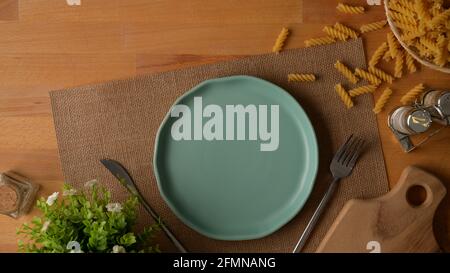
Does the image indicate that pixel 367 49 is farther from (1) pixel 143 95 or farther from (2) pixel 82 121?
(2) pixel 82 121

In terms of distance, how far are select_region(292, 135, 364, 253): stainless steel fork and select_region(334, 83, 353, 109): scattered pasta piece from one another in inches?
2.6

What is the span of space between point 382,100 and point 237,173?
0.32 m

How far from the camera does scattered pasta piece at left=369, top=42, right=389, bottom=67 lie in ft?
2.96

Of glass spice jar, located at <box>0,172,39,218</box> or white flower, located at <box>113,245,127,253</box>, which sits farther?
glass spice jar, located at <box>0,172,39,218</box>

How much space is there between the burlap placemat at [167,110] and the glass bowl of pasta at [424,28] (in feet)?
0.31

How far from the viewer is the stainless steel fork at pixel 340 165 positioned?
910 millimetres

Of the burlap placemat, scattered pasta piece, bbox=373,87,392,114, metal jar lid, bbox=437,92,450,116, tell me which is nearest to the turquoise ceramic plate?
the burlap placemat

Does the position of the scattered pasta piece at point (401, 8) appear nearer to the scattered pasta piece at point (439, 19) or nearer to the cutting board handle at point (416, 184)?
the scattered pasta piece at point (439, 19)

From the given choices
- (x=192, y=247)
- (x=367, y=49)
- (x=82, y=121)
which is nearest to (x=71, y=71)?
(x=82, y=121)

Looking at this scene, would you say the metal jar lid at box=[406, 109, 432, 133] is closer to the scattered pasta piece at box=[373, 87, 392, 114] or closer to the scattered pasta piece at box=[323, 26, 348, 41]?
the scattered pasta piece at box=[373, 87, 392, 114]

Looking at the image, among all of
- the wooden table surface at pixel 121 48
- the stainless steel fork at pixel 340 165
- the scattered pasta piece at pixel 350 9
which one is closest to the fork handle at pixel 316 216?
the stainless steel fork at pixel 340 165

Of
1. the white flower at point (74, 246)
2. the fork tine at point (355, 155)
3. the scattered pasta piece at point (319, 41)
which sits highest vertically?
the scattered pasta piece at point (319, 41)

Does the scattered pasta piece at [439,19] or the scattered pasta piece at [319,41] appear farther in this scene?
the scattered pasta piece at [319,41]

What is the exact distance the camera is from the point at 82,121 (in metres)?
0.93
